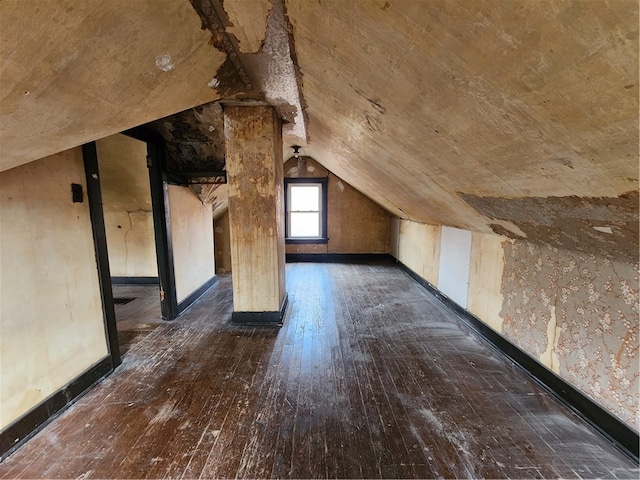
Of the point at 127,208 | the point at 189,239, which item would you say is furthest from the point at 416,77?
the point at 127,208

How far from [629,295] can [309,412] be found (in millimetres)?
1913

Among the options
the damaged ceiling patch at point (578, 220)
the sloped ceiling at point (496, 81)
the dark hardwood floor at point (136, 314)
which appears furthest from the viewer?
the dark hardwood floor at point (136, 314)

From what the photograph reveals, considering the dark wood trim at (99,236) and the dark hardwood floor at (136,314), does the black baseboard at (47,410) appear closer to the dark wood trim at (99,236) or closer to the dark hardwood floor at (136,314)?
the dark wood trim at (99,236)

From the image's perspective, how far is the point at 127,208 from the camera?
4.31 metres

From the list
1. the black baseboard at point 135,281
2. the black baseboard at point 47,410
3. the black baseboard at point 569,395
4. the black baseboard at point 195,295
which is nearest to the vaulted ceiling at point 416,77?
the black baseboard at point 569,395

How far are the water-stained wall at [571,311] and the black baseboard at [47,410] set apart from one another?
3.28 m

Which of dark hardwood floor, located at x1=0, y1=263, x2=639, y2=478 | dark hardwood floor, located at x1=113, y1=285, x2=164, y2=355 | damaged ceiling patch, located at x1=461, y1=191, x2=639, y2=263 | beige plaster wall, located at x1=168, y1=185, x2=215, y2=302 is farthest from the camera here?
beige plaster wall, located at x1=168, y1=185, x2=215, y2=302

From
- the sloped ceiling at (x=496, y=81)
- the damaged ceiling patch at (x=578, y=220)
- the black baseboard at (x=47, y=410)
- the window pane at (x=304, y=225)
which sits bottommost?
the black baseboard at (x=47, y=410)

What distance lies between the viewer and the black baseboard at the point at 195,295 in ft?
11.2

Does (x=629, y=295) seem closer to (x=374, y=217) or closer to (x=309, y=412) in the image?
(x=309, y=412)

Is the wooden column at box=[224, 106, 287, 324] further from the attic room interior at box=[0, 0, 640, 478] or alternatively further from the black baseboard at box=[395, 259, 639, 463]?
the black baseboard at box=[395, 259, 639, 463]

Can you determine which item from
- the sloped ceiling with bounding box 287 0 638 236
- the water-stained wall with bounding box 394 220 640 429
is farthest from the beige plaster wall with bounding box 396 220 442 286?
the sloped ceiling with bounding box 287 0 638 236

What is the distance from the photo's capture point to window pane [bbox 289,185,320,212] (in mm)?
6406

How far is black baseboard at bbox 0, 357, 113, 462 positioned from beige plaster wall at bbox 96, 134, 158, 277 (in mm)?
2417
